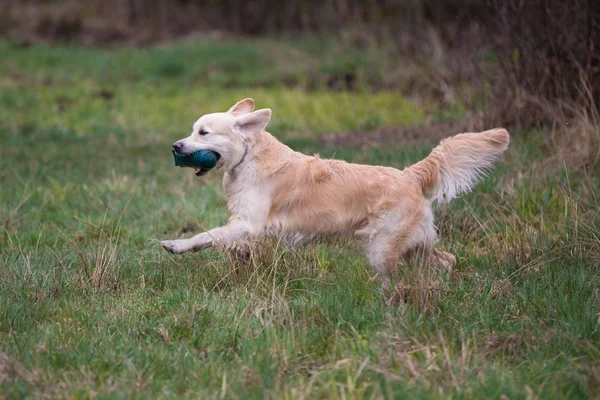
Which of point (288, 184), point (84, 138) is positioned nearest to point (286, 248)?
point (288, 184)

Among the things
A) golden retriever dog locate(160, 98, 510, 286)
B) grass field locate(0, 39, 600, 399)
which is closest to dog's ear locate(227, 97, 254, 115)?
golden retriever dog locate(160, 98, 510, 286)

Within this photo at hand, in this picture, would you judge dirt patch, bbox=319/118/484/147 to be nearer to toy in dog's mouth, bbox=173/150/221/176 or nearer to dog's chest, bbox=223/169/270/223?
dog's chest, bbox=223/169/270/223

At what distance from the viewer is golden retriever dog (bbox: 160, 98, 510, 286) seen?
5.75 meters

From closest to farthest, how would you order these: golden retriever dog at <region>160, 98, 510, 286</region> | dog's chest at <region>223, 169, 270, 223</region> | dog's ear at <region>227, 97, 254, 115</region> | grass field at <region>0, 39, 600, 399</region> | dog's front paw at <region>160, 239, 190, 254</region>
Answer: grass field at <region>0, 39, 600, 399</region> < dog's front paw at <region>160, 239, 190, 254</region> < golden retriever dog at <region>160, 98, 510, 286</region> < dog's chest at <region>223, 169, 270, 223</region> < dog's ear at <region>227, 97, 254, 115</region>

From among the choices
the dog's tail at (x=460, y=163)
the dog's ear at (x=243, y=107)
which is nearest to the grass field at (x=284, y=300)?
the dog's tail at (x=460, y=163)

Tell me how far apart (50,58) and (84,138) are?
272 inches

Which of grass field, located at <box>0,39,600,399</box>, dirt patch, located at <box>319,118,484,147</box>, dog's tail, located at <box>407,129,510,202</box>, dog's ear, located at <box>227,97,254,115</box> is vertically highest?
dog's ear, located at <box>227,97,254,115</box>

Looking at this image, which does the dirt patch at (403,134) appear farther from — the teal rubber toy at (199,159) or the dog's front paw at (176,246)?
the dog's front paw at (176,246)

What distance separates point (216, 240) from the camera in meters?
5.68

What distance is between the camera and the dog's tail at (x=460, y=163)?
19.5 feet

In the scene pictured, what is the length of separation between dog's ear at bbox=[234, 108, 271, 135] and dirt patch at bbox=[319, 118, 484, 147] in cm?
379

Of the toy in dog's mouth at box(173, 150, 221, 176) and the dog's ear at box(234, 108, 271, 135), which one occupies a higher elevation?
the dog's ear at box(234, 108, 271, 135)

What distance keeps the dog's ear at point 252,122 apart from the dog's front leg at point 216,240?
668 mm

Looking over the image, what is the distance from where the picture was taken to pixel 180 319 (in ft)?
15.8
